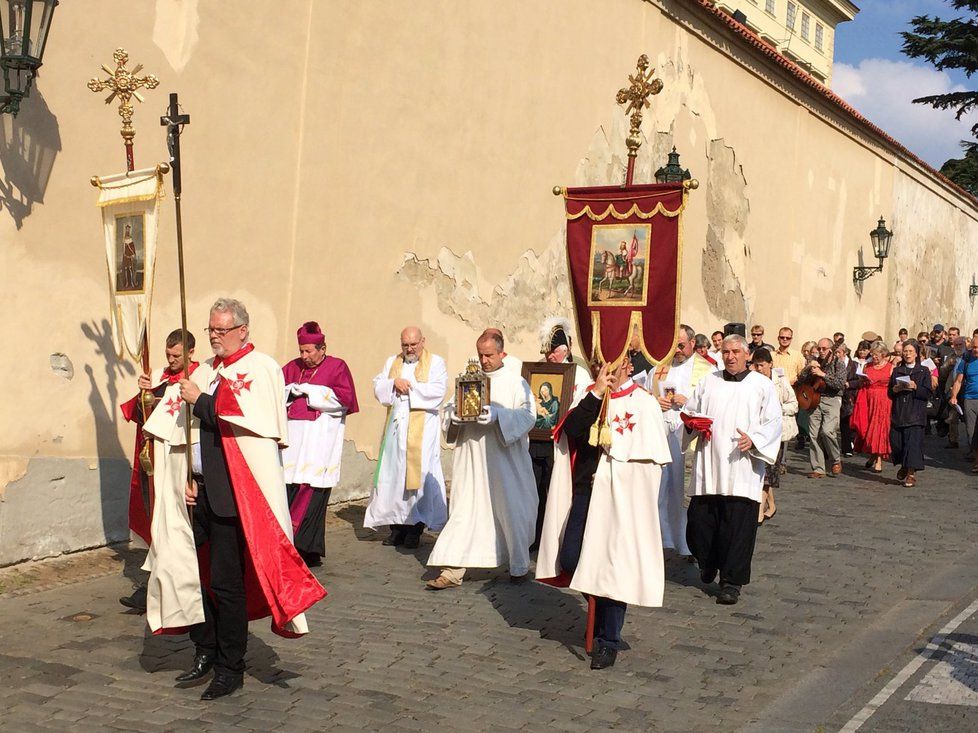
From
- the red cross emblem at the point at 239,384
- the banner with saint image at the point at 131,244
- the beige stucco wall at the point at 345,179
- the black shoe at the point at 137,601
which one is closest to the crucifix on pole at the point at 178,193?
the red cross emblem at the point at 239,384

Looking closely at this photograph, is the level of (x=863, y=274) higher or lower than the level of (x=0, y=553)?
higher

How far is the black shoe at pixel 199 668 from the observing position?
5.89 meters

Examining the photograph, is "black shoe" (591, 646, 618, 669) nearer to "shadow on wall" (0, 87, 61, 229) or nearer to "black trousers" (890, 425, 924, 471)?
"shadow on wall" (0, 87, 61, 229)

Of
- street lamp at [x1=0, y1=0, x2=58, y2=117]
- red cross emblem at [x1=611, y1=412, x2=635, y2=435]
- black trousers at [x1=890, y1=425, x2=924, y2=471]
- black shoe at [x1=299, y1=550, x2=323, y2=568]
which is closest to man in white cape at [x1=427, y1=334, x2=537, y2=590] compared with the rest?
black shoe at [x1=299, y1=550, x2=323, y2=568]

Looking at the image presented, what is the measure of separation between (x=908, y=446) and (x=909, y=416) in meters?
0.41

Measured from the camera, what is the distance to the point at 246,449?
19.4 feet

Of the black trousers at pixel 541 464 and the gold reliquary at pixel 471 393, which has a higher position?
the gold reliquary at pixel 471 393

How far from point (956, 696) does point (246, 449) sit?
12.3 feet

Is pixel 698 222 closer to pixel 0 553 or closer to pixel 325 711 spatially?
pixel 0 553

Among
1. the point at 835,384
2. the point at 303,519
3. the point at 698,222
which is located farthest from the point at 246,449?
the point at 698,222

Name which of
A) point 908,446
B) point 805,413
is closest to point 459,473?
point 805,413

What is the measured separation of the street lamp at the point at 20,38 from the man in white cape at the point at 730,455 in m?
5.08

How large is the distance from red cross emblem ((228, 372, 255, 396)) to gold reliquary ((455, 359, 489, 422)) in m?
2.61

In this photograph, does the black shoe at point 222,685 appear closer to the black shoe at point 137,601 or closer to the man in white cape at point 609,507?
the black shoe at point 137,601
